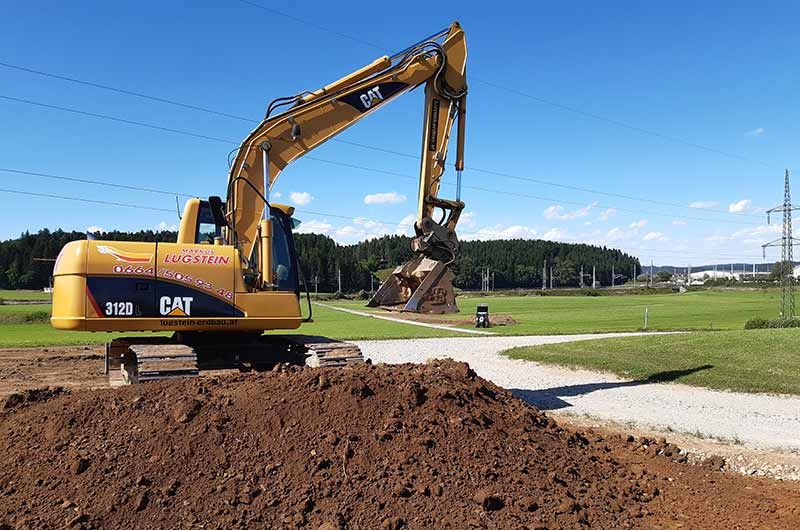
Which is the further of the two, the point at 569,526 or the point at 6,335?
the point at 6,335

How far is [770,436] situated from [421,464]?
6711 millimetres

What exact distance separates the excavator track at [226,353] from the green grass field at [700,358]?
896 centimetres

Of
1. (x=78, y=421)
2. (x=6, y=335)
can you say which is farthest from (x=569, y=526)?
(x=6, y=335)

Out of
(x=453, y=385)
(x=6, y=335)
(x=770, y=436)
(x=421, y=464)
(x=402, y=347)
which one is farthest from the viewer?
(x=6, y=335)

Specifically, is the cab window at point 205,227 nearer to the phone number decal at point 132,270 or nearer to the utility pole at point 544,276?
the phone number decal at point 132,270

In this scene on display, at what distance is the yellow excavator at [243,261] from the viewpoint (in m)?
8.74

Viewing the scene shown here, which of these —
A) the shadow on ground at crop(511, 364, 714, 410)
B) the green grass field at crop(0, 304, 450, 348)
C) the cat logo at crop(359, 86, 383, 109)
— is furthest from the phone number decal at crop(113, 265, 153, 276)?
the green grass field at crop(0, 304, 450, 348)

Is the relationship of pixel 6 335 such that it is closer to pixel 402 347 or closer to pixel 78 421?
pixel 402 347

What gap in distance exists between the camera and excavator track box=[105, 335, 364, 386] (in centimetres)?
906

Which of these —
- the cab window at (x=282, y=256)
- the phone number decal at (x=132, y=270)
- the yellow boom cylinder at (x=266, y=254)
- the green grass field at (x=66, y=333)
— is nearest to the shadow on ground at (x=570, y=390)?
the cab window at (x=282, y=256)

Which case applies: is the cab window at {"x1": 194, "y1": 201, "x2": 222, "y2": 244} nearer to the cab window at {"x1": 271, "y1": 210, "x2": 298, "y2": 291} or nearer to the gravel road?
the cab window at {"x1": 271, "y1": 210, "x2": 298, "y2": 291}

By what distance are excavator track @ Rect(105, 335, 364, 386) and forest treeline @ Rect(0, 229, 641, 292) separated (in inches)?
3324

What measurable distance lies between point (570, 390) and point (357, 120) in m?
7.45

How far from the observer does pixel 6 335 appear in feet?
93.7
